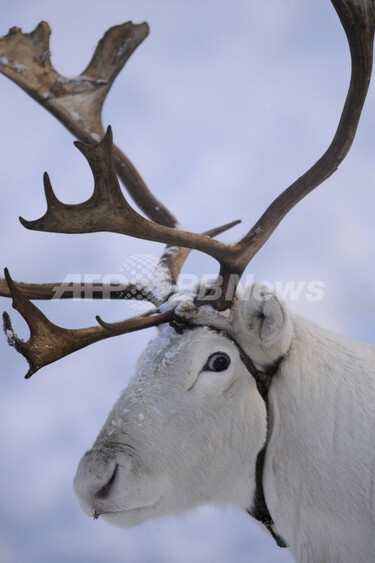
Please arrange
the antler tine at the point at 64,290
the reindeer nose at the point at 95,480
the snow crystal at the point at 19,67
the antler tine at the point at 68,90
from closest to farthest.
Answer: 1. the reindeer nose at the point at 95,480
2. the antler tine at the point at 64,290
3. the antler tine at the point at 68,90
4. the snow crystal at the point at 19,67

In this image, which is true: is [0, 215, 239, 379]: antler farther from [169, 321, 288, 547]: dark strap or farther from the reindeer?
[169, 321, 288, 547]: dark strap

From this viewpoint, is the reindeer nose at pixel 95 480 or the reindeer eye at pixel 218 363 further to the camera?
the reindeer eye at pixel 218 363

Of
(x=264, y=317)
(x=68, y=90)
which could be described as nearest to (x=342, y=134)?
(x=264, y=317)

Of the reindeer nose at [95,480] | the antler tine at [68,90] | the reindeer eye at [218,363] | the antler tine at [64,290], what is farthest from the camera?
the antler tine at [68,90]

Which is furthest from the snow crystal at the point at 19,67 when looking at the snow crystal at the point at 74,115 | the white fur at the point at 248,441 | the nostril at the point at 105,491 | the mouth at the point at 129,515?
the mouth at the point at 129,515

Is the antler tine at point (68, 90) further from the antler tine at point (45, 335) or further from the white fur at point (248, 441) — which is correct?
the white fur at point (248, 441)

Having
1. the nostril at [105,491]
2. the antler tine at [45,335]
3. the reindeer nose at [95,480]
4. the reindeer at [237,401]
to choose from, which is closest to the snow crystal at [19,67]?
the reindeer at [237,401]

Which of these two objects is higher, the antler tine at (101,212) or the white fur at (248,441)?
the antler tine at (101,212)

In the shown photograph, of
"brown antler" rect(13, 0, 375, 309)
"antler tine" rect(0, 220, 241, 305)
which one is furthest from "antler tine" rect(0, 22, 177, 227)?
"brown antler" rect(13, 0, 375, 309)

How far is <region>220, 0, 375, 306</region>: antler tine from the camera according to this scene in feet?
12.0

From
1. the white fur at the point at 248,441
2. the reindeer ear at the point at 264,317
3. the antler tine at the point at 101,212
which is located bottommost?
the white fur at the point at 248,441

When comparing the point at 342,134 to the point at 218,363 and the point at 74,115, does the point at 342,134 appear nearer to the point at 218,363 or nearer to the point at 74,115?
the point at 218,363

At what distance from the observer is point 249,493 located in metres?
3.57

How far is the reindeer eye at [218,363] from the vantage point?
355 cm
